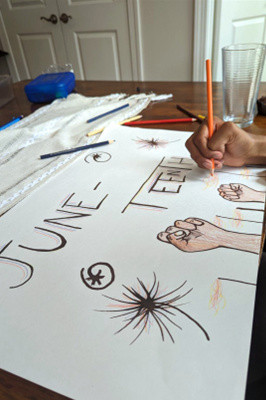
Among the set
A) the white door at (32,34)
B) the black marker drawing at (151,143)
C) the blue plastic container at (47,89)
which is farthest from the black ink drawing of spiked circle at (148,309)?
the white door at (32,34)

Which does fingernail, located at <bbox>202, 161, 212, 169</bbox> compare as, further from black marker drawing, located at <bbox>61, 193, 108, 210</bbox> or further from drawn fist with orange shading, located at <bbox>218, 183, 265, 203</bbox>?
black marker drawing, located at <bbox>61, 193, 108, 210</bbox>

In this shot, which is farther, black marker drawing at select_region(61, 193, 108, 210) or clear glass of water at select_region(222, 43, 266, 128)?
clear glass of water at select_region(222, 43, 266, 128)

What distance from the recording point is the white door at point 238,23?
66.9 inches

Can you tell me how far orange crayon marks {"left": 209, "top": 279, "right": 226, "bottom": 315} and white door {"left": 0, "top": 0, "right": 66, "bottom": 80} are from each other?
2309mm

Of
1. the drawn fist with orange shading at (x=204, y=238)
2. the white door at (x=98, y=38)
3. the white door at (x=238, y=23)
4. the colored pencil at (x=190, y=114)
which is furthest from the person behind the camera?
the white door at (x=98, y=38)

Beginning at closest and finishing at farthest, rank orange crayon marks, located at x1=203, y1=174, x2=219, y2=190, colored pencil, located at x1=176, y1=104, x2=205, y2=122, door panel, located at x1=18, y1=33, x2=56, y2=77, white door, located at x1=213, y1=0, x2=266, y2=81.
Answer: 1. orange crayon marks, located at x1=203, y1=174, x2=219, y2=190
2. colored pencil, located at x1=176, y1=104, x2=205, y2=122
3. white door, located at x1=213, y1=0, x2=266, y2=81
4. door panel, located at x1=18, y1=33, x2=56, y2=77

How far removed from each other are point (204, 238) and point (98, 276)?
0.13m

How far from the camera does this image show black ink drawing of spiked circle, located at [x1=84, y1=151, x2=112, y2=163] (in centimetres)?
56

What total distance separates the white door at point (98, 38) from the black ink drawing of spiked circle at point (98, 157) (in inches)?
68.4

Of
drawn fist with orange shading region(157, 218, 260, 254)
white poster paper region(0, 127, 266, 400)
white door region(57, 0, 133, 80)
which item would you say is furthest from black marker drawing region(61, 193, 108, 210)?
white door region(57, 0, 133, 80)

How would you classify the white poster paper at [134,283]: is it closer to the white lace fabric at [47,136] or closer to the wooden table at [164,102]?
the white lace fabric at [47,136]

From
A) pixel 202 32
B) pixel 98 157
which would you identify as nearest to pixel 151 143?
pixel 98 157

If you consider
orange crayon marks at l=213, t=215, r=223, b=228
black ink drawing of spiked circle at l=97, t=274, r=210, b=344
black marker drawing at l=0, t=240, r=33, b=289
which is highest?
black marker drawing at l=0, t=240, r=33, b=289

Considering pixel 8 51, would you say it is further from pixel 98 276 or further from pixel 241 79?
pixel 98 276
